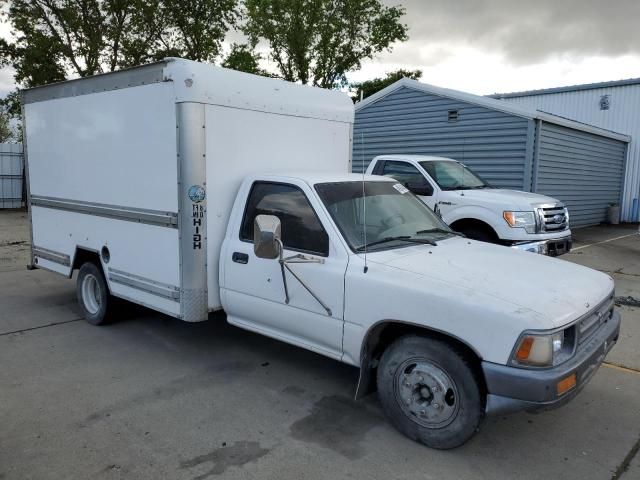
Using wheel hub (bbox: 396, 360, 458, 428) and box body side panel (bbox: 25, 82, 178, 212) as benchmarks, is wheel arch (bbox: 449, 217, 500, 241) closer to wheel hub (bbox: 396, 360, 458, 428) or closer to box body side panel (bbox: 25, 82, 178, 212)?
wheel hub (bbox: 396, 360, 458, 428)

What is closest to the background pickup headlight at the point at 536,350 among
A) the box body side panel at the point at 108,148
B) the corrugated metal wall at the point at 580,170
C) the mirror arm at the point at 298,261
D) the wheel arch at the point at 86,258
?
the mirror arm at the point at 298,261

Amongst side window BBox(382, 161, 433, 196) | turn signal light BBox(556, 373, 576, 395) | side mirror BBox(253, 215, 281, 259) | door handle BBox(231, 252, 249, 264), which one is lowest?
turn signal light BBox(556, 373, 576, 395)

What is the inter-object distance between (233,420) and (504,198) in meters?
5.70

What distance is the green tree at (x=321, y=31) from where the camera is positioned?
2827 cm

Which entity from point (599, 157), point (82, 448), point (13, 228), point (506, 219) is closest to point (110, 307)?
point (82, 448)

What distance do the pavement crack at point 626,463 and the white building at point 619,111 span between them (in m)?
17.7

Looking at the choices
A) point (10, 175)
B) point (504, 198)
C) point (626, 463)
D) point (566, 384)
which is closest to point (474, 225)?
point (504, 198)

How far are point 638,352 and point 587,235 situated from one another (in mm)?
10524

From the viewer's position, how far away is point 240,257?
4.35m

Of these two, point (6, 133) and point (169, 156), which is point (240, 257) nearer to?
point (169, 156)

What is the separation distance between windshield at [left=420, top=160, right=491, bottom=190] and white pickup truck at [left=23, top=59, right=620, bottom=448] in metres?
3.33

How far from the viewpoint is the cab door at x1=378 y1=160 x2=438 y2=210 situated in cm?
846

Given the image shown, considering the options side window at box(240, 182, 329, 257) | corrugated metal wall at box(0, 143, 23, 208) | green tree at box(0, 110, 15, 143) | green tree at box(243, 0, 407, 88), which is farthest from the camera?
green tree at box(0, 110, 15, 143)

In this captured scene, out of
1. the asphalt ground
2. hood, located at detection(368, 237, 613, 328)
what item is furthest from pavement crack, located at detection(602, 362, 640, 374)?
hood, located at detection(368, 237, 613, 328)
